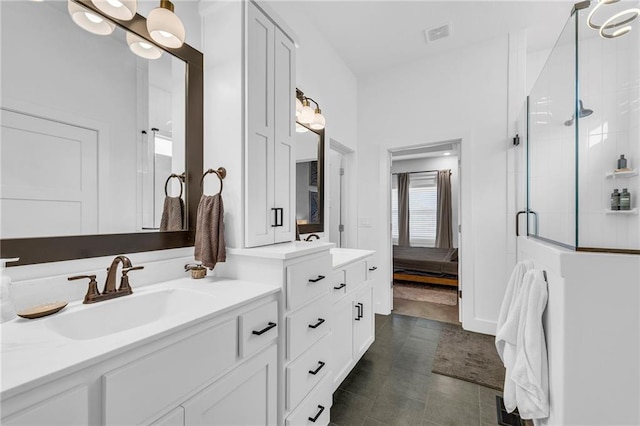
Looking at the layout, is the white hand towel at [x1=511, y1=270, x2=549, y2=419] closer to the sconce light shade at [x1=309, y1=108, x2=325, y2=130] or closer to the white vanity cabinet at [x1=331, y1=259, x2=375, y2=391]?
the white vanity cabinet at [x1=331, y1=259, x2=375, y2=391]

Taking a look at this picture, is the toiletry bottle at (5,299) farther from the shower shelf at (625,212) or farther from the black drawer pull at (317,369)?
the shower shelf at (625,212)

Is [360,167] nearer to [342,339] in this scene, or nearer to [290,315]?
[342,339]

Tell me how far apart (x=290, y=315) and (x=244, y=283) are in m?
0.26

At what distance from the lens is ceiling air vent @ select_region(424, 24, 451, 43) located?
263 centimetres

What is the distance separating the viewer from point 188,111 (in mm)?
1423

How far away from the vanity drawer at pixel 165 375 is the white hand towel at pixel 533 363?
1.43 meters

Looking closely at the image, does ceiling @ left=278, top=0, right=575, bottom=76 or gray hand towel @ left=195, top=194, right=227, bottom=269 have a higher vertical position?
ceiling @ left=278, top=0, right=575, bottom=76

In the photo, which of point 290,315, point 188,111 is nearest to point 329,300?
point 290,315

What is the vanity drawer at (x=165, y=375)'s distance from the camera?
628 mm

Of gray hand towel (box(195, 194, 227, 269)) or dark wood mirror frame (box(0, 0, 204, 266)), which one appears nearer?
dark wood mirror frame (box(0, 0, 204, 266))

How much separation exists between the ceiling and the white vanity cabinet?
2.27 m

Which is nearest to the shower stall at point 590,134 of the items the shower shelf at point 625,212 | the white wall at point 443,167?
the shower shelf at point 625,212

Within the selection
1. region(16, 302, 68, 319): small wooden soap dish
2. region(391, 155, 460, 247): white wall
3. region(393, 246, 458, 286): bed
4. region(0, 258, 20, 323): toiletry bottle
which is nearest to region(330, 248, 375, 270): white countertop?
region(16, 302, 68, 319): small wooden soap dish

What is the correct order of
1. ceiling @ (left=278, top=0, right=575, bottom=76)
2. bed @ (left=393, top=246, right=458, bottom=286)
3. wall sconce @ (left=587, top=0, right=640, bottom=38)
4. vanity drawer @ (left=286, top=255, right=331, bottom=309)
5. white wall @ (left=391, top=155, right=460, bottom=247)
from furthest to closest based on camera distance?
1. white wall @ (left=391, top=155, right=460, bottom=247)
2. bed @ (left=393, top=246, right=458, bottom=286)
3. ceiling @ (left=278, top=0, right=575, bottom=76)
4. wall sconce @ (left=587, top=0, right=640, bottom=38)
5. vanity drawer @ (left=286, top=255, right=331, bottom=309)
